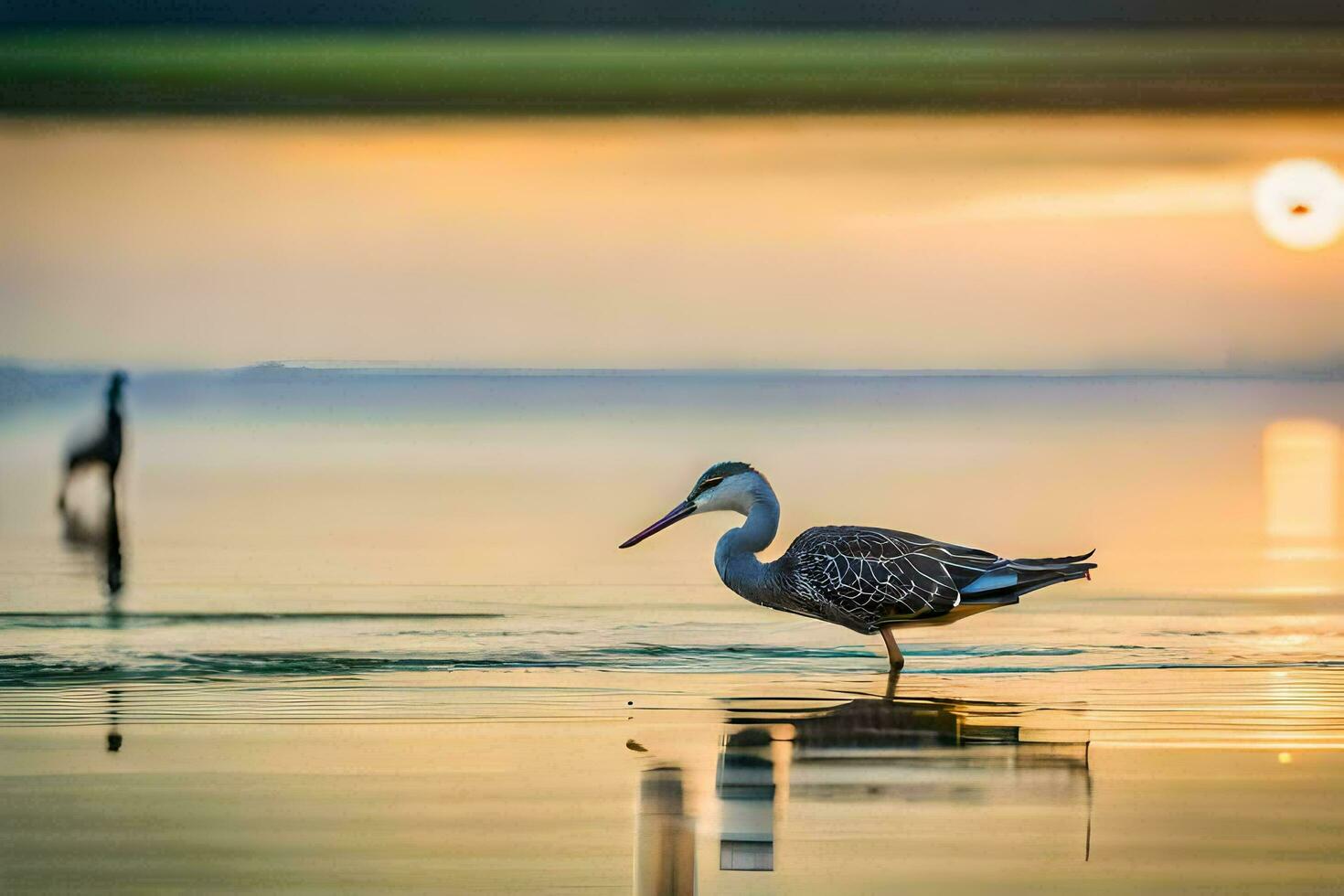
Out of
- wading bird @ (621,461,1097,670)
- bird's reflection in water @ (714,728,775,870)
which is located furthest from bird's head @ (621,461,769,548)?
bird's reflection in water @ (714,728,775,870)

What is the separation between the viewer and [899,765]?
5402 mm

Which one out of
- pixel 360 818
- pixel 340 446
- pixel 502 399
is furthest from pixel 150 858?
pixel 502 399

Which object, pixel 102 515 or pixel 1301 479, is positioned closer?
pixel 102 515

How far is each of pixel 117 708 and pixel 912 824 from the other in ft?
8.82

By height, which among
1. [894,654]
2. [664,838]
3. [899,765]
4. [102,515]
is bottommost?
[664,838]

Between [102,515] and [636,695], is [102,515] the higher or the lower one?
the higher one

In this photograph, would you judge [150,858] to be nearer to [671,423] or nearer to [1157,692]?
[1157,692]

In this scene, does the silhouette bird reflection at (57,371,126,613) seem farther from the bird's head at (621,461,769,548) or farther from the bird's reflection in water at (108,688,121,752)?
the bird's head at (621,461,769,548)

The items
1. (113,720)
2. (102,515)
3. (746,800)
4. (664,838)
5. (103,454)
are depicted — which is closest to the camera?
(664,838)

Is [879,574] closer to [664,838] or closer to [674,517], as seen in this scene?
[674,517]

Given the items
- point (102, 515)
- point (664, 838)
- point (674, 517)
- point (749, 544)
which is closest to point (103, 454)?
point (102, 515)

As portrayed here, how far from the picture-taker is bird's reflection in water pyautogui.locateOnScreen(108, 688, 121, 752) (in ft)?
18.6

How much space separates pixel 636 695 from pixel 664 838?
70.1 inches

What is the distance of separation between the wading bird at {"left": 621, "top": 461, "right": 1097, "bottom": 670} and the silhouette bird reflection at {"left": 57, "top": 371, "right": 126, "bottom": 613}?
2.77 meters
